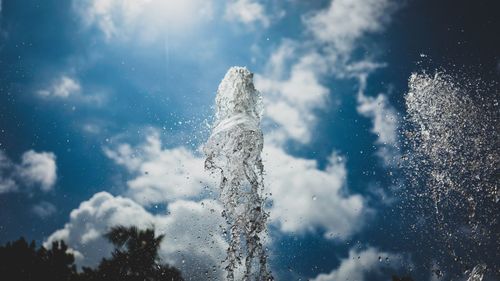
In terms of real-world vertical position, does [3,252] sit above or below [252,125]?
below

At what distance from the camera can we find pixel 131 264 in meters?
15.7

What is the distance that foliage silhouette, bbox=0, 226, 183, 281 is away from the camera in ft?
51.0

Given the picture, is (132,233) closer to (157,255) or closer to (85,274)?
(157,255)

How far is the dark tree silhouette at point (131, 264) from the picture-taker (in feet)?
51.0

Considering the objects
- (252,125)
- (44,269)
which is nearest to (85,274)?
(44,269)

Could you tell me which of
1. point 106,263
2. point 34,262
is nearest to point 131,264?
point 106,263

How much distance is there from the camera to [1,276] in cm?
1474

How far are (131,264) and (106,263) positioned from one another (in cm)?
109

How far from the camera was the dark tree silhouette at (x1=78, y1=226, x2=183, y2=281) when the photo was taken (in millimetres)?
15539

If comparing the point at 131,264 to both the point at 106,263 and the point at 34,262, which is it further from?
the point at 34,262

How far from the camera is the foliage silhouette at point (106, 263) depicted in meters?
15.5

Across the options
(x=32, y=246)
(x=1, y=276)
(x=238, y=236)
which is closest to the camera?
(x=238, y=236)

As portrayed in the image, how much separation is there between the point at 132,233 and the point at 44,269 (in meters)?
4.61

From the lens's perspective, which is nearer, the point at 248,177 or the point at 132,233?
the point at 248,177
